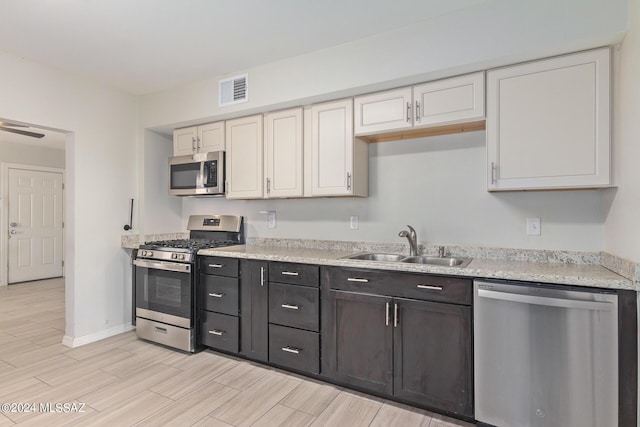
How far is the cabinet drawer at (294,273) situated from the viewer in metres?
2.46

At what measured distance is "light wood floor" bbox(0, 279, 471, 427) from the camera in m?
2.04

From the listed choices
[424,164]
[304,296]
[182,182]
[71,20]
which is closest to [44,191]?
[182,182]

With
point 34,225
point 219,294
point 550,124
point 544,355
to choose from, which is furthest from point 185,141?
point 34,225

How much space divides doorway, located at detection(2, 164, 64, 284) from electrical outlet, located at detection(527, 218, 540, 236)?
729cm

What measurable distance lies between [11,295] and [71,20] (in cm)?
470

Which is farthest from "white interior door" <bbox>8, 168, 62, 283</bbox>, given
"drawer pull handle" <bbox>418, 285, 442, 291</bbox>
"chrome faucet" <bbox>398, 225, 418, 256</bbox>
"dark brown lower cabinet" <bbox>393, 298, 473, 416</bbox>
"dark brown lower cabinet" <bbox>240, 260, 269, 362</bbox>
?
"drawer pull handle" <bbox>418, 285, 442, 291</bbox>

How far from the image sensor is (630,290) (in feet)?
5.23

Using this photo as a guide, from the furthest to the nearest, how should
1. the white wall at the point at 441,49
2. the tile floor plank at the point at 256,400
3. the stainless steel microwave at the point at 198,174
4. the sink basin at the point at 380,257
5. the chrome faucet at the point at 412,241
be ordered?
the stainless steel microwave at the point at 198,174 → the sink basin at the point at 380,257 → the chrome faucet at the point at 412,241 → the tile floor plank at the point at 256,400 → the white wall at the point at 441,49

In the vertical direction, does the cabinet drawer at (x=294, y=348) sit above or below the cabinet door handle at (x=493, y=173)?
below

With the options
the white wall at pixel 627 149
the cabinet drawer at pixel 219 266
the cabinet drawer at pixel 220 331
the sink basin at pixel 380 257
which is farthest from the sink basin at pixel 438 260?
the cabinet drawer at pixel 220 331

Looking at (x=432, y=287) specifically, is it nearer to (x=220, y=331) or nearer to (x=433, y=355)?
(x=433, y=355)

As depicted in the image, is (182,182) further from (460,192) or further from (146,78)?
(460,192)

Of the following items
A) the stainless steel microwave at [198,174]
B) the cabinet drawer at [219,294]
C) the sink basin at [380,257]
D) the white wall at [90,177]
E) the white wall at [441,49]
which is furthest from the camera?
the stainless steel microwave at [198,174]

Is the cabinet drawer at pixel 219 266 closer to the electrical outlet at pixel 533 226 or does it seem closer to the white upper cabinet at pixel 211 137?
the white upper cabinet at pixel 211 137
